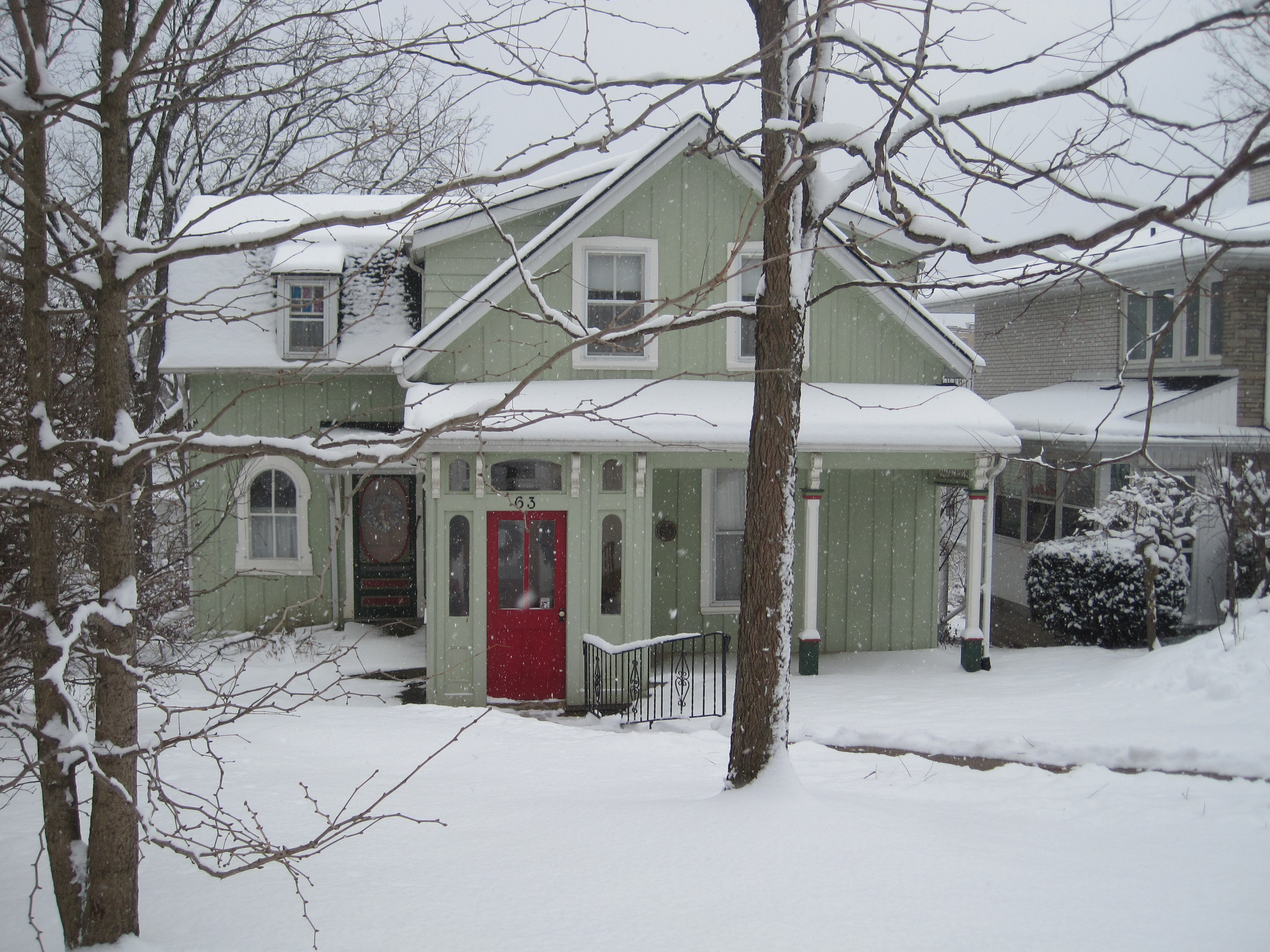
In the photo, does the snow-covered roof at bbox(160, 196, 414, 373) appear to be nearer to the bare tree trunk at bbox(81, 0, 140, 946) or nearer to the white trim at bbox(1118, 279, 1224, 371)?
the bare tree trunk at bbox(81, 0, 140, 946)

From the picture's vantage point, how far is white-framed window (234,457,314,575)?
44.6ft

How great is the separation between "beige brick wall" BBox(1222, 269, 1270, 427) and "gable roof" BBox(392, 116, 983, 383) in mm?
6017

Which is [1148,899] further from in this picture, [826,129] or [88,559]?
[88,559]

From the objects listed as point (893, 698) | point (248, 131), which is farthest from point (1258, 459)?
point (248, 131)

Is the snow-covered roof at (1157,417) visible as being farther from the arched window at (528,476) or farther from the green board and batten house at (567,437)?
the arched window at (528,476)

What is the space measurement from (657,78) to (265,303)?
34.5 ft

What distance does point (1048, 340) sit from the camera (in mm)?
18906

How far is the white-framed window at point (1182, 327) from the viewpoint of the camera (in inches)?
583

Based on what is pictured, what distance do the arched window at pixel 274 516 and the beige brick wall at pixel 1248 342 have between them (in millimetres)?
15358

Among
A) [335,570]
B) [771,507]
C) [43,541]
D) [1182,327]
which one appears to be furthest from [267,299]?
[1182,327]

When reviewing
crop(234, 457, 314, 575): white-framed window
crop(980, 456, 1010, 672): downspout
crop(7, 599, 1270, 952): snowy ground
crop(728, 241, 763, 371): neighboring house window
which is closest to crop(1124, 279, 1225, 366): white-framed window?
crop(980, 456, 1010, 672): downspout

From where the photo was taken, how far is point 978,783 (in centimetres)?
668

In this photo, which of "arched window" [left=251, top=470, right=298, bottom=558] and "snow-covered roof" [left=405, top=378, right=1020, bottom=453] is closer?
"snow-covered roof" [left=405, top=378, right=1020, bottom=453]

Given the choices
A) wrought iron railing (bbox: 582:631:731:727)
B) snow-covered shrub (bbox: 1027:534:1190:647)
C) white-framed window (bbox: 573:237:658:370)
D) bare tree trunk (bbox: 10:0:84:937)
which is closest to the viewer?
bare tree trunk (bbox: 10:0:84:937)
